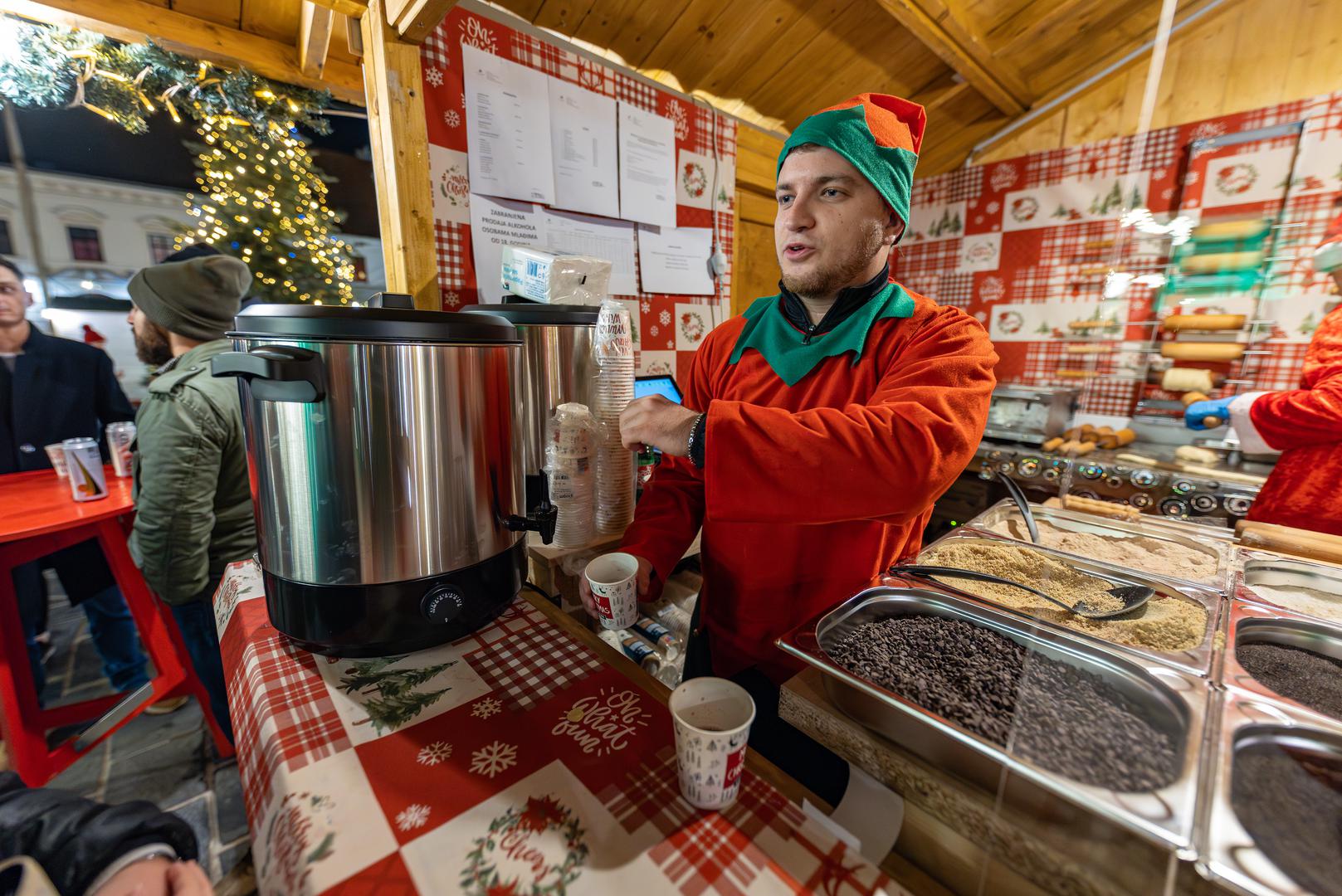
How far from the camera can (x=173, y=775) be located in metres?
1.67

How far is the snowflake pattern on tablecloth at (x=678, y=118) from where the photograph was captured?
1.98 meters

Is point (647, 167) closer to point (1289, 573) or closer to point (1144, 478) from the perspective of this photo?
point (1289, 573)

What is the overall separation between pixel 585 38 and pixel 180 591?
2.15m

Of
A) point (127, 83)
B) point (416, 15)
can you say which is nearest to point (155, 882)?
point (416, 15)

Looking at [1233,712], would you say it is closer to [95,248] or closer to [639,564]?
[639,564]

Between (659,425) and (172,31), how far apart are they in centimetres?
198

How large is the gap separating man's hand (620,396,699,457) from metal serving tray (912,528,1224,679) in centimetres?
43

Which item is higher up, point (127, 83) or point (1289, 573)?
point (127, 83)

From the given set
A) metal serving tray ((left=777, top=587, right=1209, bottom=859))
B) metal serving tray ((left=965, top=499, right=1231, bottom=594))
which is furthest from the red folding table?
metal serving tray ((left=965, top=499, right=1231, bottom=594))

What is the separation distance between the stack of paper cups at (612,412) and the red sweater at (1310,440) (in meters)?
2.00

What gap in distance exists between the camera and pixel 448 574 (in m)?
0.71

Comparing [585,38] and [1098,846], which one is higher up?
[585,38]

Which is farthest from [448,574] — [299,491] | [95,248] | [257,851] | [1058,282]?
[95,248]

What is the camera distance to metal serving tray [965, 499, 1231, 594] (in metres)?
1.00
